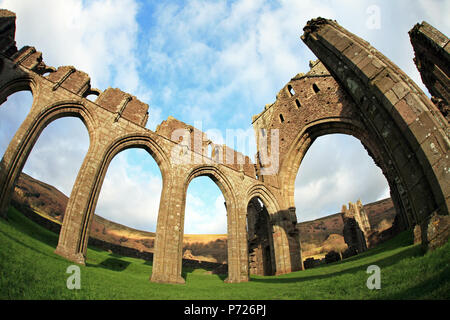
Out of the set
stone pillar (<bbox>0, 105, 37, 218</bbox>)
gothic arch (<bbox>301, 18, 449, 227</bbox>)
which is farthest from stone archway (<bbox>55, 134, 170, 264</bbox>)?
gothic arch (<bbox>301, 18, 449, 227</bbox>)

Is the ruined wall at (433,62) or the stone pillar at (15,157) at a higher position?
the ruined wall at (433,62)

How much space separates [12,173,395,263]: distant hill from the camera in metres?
25.7

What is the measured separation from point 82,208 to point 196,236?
128ft

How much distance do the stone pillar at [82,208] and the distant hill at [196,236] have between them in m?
17.7

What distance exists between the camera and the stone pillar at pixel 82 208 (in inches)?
321

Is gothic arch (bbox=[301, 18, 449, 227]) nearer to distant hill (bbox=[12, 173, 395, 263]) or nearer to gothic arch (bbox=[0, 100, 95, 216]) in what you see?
gothic arch (bbox=[0, 100, 95, 216])

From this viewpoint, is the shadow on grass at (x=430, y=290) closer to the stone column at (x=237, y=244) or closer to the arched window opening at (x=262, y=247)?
the stone column at (x=237, y=244)

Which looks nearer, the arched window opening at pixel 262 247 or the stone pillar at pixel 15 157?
the stone pillar at pixel 15 157

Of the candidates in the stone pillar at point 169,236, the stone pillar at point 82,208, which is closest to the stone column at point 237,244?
the stone pillar at point 169,236

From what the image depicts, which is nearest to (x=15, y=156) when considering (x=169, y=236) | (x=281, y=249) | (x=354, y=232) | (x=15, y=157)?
(x=15, y=157)

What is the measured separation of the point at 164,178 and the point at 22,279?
824 centimetres

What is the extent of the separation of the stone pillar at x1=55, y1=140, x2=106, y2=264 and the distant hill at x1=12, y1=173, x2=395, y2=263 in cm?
1767

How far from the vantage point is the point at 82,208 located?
29.5ft

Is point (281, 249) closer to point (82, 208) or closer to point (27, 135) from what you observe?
point (82, 208)
